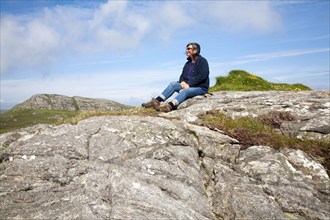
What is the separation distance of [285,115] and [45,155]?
1162 centimetres

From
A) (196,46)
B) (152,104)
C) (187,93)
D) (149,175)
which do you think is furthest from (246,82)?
(149,175)

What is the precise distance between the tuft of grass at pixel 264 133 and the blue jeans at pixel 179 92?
2565 mm

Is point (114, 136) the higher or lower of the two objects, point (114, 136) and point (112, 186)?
the higher

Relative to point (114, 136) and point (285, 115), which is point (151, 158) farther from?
point (285, 115)

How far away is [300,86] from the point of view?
102 feet

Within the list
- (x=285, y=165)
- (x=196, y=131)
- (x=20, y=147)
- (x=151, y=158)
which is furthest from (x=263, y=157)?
(x=20, y=147)

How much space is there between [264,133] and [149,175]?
20.0 feet

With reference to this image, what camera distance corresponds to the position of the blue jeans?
17.8 meters

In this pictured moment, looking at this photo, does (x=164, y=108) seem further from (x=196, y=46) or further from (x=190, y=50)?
(x=196, y=46)

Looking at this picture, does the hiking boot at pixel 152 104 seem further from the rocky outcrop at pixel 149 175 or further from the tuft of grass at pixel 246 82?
the tuft of grass at pixel 246 82

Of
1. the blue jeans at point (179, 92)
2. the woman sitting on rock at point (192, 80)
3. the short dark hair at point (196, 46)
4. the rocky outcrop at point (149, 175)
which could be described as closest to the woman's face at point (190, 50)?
the woman sitting on rock at point (192, 80)

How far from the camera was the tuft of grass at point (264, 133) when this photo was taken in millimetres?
11945

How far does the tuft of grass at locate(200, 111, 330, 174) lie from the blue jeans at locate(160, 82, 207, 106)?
2565mm

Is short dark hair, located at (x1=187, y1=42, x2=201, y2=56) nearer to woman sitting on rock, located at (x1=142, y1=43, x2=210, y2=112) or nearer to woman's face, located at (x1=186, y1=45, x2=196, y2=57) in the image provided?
woman sitting on rock, located at (x1=142, y1=43, x2=210, y2=112)
